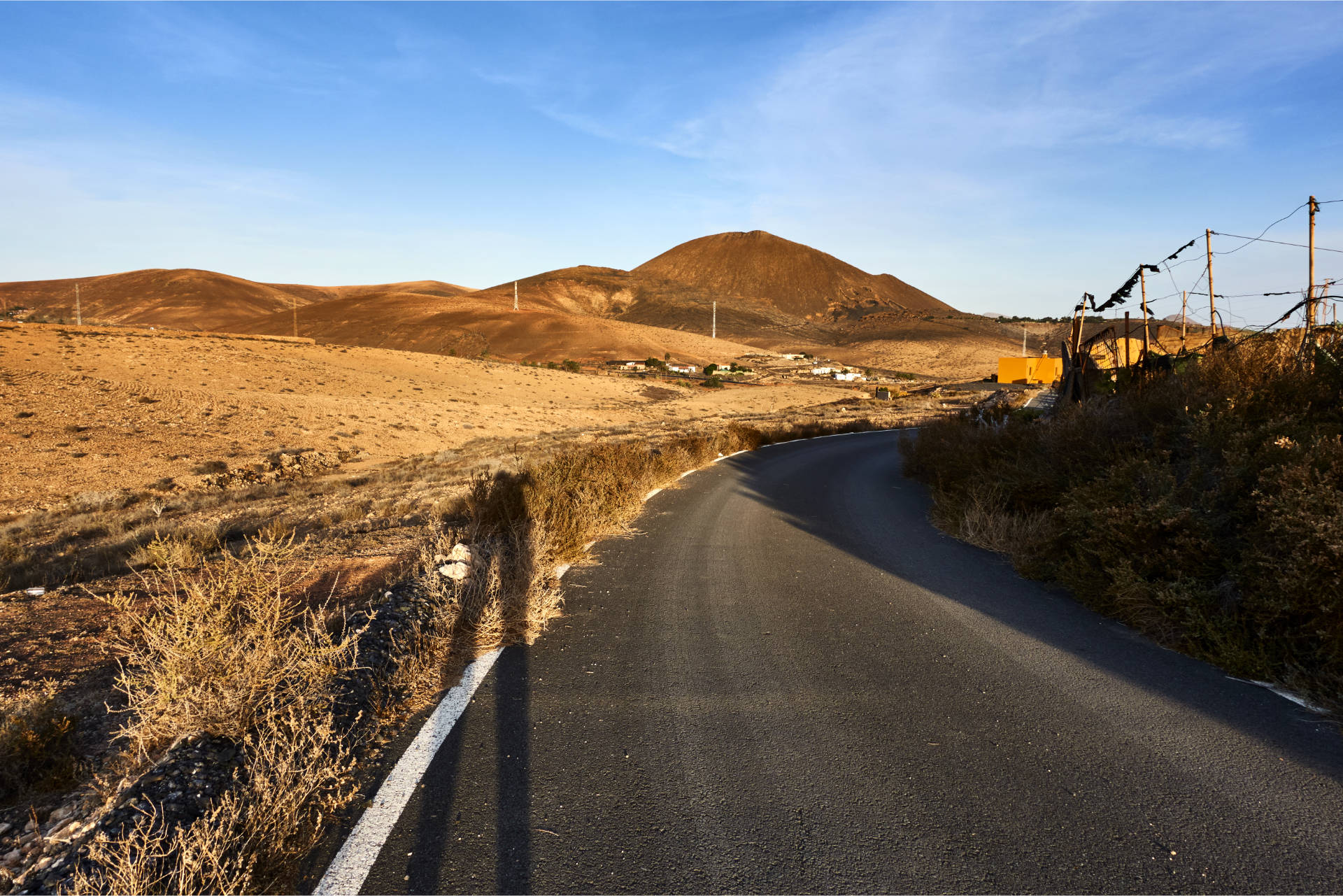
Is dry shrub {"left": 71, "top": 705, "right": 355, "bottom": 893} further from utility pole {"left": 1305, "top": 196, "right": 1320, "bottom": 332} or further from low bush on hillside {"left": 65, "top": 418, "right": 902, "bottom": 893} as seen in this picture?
utility pole {"left": 1305, "top": 196, "right": 1320, "bottom": 332}

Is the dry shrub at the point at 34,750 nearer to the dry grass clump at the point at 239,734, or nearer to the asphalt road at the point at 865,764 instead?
the dry grass clump at the point at 239,734

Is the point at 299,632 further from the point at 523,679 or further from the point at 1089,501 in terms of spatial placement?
the point at 1089,501

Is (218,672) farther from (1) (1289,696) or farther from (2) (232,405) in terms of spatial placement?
(2) (232,405)

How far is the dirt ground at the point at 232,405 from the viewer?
19.5m

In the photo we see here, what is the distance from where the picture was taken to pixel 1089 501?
700cm

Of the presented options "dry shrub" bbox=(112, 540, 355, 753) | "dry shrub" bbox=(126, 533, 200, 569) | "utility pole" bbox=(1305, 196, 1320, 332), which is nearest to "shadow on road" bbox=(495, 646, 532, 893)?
"dry shrub" bbox=(112, 540, 355, 753)

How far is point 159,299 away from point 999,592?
21814cm

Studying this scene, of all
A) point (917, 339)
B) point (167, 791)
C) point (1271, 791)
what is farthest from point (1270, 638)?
point (917, 339)

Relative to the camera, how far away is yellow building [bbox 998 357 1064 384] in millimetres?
47250

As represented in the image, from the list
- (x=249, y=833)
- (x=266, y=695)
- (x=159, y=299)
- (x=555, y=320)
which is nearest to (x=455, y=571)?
(x=266, y=695)

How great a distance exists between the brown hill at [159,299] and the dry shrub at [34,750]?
16430 centimetres

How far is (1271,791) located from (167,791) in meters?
5.16

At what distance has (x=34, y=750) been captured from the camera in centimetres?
353

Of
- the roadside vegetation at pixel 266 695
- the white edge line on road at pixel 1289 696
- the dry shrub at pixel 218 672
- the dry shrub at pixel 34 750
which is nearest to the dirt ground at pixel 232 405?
the roadside vegetation at pixel 266 695
